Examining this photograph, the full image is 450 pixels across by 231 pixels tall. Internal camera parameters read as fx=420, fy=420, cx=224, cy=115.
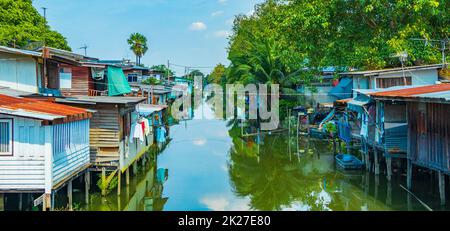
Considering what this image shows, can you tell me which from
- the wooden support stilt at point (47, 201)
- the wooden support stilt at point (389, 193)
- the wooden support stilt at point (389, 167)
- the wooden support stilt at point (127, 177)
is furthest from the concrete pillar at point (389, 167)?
the wooden support stilt at point (47, 201)

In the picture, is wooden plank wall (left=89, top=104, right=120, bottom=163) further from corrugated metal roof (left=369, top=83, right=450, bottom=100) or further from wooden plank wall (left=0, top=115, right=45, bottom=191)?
corrugated metal roof (left=369, top=83, right=450, bottom=100)

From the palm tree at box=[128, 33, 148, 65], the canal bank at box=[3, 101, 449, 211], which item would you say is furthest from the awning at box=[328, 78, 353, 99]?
the palm tree at box=[128, 33, 148, 65]

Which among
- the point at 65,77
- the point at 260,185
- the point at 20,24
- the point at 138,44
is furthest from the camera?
the point at 138,44

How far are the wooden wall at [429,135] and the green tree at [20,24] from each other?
74.7 ft

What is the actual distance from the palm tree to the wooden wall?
51008 mm

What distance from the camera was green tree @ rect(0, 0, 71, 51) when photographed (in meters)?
27.7

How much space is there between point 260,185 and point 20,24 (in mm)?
22253

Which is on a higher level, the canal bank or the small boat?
the small boat

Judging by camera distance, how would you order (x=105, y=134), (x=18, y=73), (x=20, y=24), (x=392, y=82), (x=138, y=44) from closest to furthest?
(x=105, y=134)
(x=18, y=73)
(x=392, y=82)
(x=20, y=24)
(x=138, y=44)

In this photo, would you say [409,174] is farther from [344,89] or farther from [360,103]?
[344,89]

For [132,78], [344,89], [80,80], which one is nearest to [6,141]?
[80,80]

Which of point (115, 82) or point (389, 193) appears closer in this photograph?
point (389, 193)

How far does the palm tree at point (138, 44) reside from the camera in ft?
199

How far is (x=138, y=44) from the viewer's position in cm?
6069
